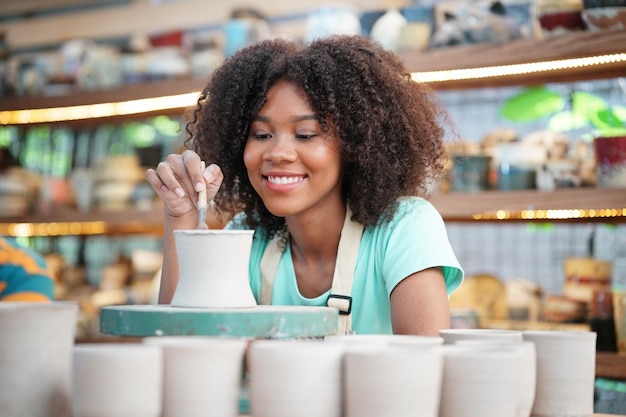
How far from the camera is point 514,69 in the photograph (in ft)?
10.1

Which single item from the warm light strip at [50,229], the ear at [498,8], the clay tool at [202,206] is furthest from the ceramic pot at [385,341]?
the warm light strip at [50,229]

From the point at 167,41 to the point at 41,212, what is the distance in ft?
3.29

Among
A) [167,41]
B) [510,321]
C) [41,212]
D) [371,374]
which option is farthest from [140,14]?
[371,374]

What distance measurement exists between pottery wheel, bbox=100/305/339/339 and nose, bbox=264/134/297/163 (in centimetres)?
A: 62

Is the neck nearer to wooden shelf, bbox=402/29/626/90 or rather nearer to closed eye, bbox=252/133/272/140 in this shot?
closed eye, bbox=252/133/272/140

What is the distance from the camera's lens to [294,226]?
208 centimetres

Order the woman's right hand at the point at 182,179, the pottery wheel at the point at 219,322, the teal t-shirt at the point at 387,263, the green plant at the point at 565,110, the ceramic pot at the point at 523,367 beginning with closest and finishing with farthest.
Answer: the ceramic pot at the point at 523,367 → the pottery wheel at the point at 219,322 → the woman's right hand at the point at 182,179 → the teal t-shirt at the point at 387,263 → the green plant at the point at 565,110

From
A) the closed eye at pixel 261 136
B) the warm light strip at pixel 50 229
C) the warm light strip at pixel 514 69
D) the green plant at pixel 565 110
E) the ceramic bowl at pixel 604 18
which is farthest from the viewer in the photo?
the warm light strip at pixel 50 229

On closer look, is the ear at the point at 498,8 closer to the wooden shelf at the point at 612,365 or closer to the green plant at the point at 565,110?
the green plant at the point at 565,110

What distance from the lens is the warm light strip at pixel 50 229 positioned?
162 inches

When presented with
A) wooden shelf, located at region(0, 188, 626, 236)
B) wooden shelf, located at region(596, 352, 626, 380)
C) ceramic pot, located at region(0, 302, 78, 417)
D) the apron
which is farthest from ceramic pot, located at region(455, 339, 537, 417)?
wooden shelf, located at region(596, 352, 626, 380)

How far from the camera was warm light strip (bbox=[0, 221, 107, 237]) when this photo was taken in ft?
13.5

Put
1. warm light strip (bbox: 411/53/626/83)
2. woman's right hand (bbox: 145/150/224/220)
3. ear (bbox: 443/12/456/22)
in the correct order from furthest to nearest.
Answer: ear (bbox: 443/12/456/22) → warm light strip (bbox: 411/53/626/83) → woman's right hand (bbox: 145/150/224/220)

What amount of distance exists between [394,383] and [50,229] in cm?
346
